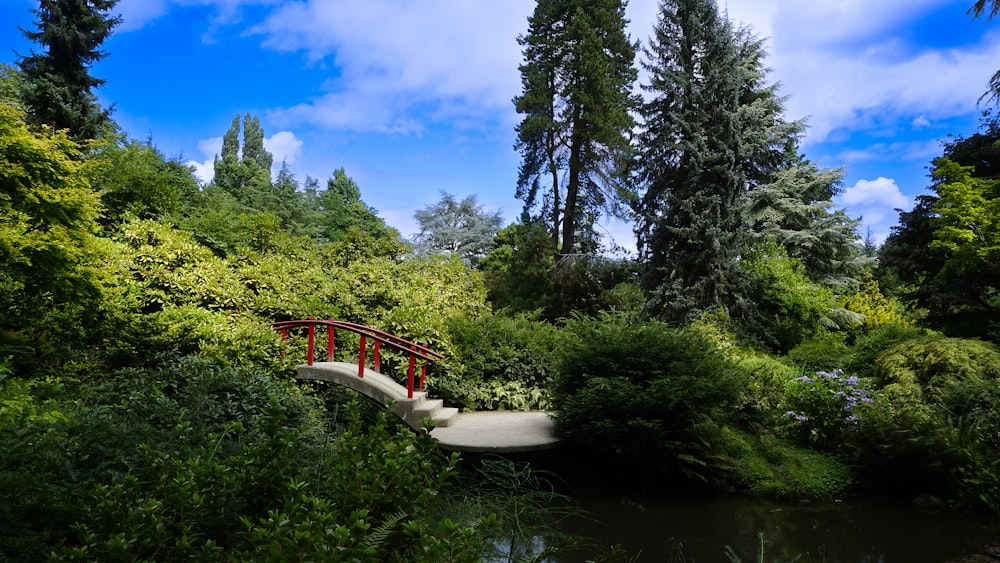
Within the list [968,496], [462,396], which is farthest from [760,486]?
[462,396]

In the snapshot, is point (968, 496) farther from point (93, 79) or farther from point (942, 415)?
point (93, 79)

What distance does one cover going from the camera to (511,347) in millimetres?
9672

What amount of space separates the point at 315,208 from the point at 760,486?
30.1 metres

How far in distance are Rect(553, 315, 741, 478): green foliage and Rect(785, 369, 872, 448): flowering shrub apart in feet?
4.34

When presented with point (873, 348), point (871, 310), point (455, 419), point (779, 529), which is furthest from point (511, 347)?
point (871, 310)

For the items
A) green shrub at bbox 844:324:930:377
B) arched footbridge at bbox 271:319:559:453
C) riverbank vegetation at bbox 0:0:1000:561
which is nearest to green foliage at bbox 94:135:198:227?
riverbank vegetation at bbox 0:0:1000:561

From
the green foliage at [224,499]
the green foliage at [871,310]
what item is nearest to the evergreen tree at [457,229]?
the green foliage at [871,310]

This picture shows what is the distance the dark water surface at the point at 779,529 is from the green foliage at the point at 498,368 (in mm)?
3126

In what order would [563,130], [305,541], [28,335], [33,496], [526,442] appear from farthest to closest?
[563,130] < [28,335] < [526,442] < [33,496] < [305,541]

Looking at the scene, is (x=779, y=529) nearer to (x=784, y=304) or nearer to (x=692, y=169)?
(x=784, y=304)

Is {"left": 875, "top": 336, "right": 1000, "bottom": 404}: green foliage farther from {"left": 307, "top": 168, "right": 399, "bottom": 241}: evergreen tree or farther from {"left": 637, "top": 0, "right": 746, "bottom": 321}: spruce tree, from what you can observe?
{"left": 307, "top": 168, "right": 399, "bottom": 241}: evergreen tree

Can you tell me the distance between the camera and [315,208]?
32375 millimetres

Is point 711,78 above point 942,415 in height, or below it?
above

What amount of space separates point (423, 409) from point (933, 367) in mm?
7604
